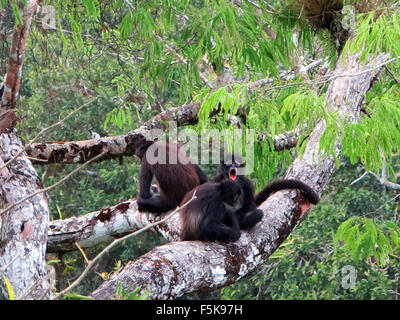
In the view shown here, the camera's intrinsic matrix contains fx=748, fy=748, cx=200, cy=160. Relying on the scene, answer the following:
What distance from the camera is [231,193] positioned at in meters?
5.44

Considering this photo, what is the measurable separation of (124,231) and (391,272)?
7149 millimetres

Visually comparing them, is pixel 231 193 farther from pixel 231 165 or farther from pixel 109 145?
pixel 109 145

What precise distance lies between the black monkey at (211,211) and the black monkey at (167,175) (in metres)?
0.65

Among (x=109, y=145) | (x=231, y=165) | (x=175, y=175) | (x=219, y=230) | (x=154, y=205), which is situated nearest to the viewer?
(x=219, y=230)

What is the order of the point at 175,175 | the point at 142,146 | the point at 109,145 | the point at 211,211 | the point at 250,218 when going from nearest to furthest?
the point at 250,218 < the point at 211,211 < the point at 109,145 < the point at 142,146 < the point at 175,175

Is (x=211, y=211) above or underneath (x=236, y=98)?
underneath

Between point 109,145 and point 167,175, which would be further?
point 167,175

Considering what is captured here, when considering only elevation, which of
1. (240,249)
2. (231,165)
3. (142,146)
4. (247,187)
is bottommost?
(240,249)

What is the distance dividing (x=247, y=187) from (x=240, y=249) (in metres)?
0.79

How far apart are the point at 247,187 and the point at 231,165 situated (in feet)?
0.70

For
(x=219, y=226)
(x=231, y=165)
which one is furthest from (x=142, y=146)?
(x=219, y=226)

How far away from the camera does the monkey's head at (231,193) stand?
5.43 metres

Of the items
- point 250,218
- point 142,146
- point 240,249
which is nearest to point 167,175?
point 142,146

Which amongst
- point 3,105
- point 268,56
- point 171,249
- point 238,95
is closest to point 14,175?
point 3,105
